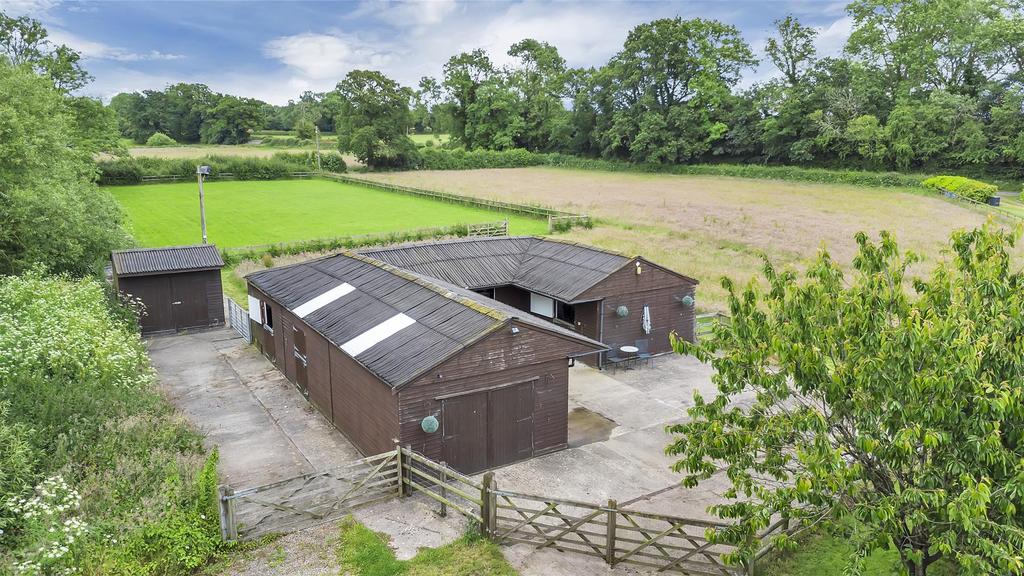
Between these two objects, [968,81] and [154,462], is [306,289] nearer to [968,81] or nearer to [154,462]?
[154,462]

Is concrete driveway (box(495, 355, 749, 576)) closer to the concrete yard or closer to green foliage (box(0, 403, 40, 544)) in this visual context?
the concrete yard

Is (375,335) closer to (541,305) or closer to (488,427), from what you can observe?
(488,427)

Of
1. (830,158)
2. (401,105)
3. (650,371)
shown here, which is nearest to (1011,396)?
(650,371)

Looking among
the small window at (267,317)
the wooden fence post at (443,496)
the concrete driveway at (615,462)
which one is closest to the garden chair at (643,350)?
the concrete driveway at (615,462)

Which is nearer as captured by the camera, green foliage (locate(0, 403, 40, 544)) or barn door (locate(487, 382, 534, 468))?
green foliage (locate(0, 403, 40, 544))

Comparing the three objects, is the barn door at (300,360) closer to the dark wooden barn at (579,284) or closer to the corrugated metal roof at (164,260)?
the dark wooden barn at (579,284)

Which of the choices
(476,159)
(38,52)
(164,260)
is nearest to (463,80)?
(476,159)

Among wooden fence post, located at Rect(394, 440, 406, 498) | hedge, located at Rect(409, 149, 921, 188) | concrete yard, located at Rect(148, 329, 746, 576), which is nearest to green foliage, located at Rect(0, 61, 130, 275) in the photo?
concrete yard, located at Rect(148, 329, 746, 576)
